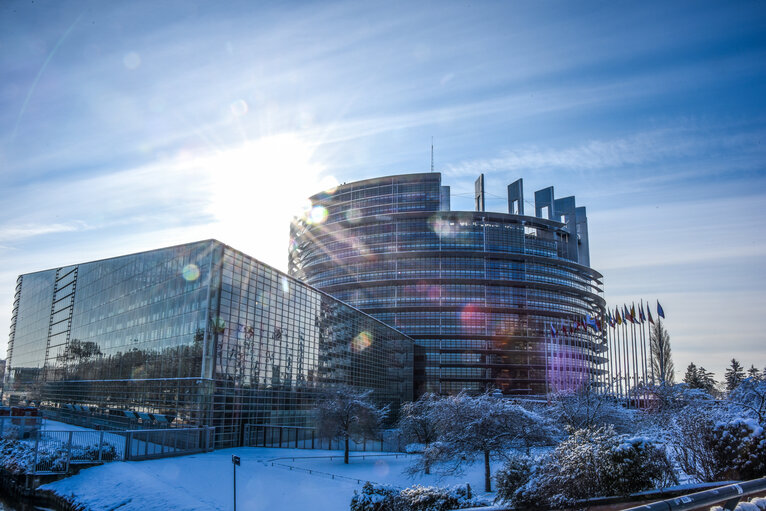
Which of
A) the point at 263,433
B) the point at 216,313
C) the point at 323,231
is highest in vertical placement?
the point at 323,231

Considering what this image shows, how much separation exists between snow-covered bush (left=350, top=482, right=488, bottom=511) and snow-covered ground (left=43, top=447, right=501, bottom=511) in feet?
16.9

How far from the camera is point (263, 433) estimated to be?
49.2 meters

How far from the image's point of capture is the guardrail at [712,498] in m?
7.15

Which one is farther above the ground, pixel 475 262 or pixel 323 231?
pixel 323 231

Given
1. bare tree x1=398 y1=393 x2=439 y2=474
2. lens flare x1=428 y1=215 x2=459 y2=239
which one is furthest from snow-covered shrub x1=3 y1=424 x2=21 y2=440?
lens flare x1=428 y1=215 x2=459 y2=239

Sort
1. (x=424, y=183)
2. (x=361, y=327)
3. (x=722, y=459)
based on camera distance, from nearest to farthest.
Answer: (x=722, y=459)
(x=361, y=327)
(x=424, y=183)

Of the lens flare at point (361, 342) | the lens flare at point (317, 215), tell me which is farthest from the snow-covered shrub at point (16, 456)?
the lens flare at point (317, 215)

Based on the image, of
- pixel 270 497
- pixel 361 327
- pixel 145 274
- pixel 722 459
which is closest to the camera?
pixel 722 459

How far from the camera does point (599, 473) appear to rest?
612 inches

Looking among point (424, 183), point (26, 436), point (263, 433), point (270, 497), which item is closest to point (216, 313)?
point (263, 433)

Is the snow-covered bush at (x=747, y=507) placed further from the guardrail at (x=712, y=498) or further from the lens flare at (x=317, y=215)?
the lens flare at (x=317, y=215)

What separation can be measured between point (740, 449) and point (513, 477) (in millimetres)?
8309

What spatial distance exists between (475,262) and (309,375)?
219 feet

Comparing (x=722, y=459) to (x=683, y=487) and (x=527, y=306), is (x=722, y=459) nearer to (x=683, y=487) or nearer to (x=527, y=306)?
(x=683, y=487)
